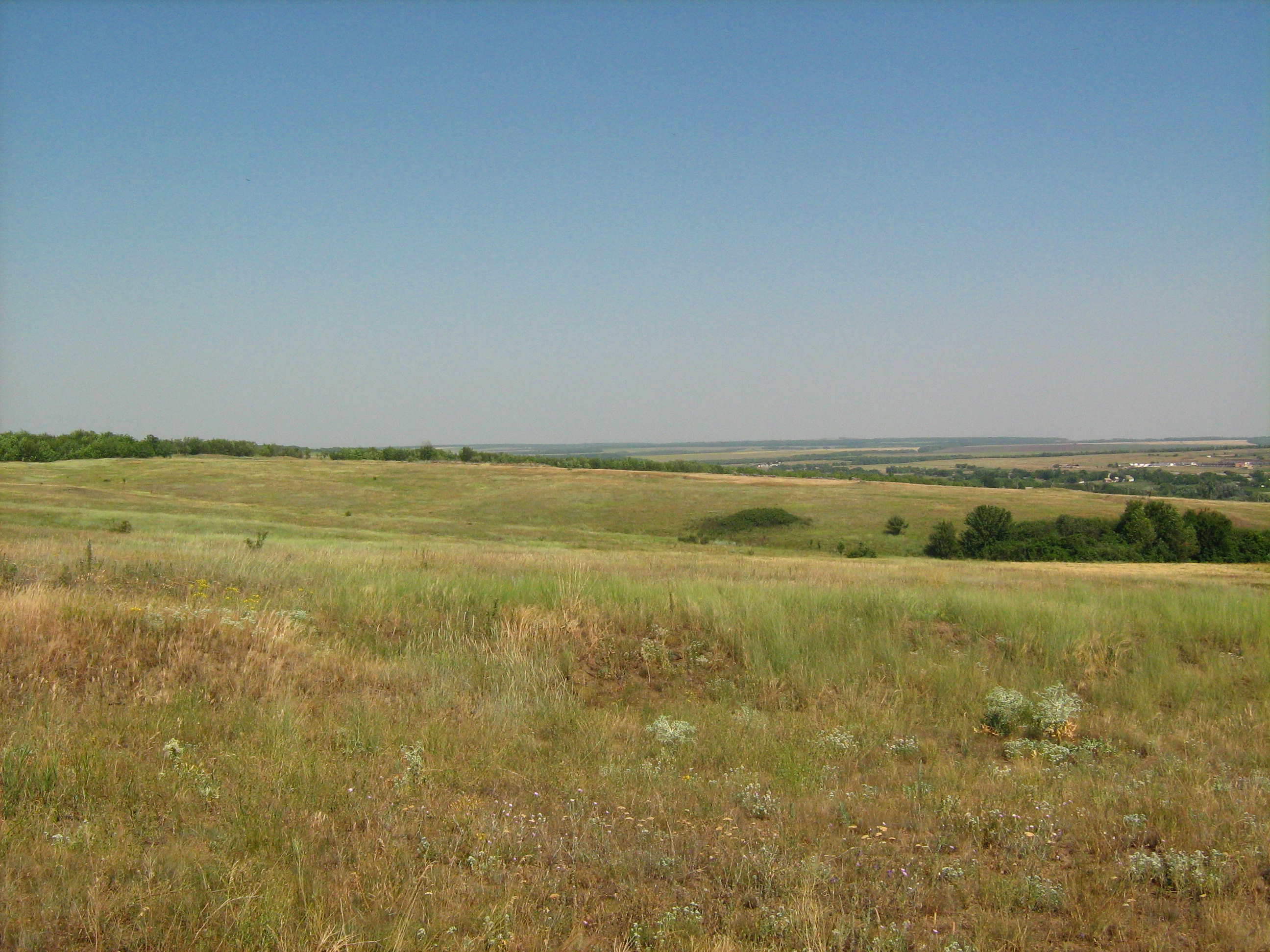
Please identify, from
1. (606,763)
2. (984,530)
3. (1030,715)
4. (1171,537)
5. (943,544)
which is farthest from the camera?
(984,530)

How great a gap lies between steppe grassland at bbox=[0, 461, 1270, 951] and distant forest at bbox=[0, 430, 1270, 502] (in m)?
77.7

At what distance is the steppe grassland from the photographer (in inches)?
154

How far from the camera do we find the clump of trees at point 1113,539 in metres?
48.1

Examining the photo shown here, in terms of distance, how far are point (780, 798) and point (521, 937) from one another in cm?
234

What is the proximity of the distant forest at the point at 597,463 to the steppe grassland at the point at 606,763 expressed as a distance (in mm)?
77740

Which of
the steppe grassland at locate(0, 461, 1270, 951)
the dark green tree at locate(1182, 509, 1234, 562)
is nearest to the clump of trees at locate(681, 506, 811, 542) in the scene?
the dark green tree at locate(1182, 509, 1234, 562)

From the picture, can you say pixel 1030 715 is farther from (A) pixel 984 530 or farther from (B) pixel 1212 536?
(B) pixel 1212 536

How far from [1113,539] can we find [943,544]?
32.7 ft

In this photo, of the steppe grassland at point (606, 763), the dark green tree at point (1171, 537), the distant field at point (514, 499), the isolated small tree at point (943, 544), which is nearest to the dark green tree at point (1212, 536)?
the dark green tree at point (1171, 537)

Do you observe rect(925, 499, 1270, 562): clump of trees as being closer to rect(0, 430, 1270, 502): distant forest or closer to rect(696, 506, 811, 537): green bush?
rect(696, 506, 811, 537): green bush

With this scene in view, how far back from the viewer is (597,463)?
106 metres

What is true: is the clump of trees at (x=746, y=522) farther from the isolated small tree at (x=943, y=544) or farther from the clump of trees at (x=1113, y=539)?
the clump of trees at (x=1113, y=539)

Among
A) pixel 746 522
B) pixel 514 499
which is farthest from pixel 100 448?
pixel 746 522

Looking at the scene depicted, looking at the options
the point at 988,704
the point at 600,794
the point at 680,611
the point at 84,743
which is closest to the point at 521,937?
the point at 600,794
